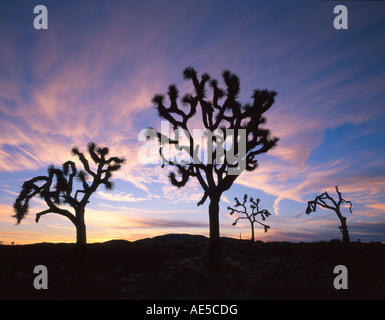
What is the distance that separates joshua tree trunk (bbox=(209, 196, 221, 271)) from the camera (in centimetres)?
1398

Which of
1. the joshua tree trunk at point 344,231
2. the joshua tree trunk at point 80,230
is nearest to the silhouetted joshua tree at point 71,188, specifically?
the joshua tree trunk at point 80,230

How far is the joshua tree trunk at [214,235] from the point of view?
1398 centimetres

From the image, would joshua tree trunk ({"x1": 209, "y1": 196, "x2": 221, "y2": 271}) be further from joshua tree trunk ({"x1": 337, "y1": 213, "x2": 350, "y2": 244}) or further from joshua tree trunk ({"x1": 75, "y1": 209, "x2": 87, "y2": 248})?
joshua tree trunk ({"x1": 337, "y1": 213, "x2": 350, "y2": 244})

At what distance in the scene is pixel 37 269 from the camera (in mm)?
12680

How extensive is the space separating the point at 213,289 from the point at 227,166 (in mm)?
6979

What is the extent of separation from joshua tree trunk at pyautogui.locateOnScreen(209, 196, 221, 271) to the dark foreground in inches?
23.1

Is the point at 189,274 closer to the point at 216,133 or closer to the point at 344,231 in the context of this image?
the point at 216,133

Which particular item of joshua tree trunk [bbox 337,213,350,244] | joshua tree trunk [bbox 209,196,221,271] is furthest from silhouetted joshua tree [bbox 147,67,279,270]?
joshua tree trunk [bbox 337,213,350,244]

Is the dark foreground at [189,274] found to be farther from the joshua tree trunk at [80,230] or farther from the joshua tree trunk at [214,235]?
the joshua tree trunk at [80,230]

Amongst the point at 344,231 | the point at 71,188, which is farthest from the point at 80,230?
the point at 344,231

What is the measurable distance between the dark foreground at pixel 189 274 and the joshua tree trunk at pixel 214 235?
586mm
